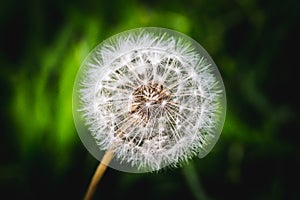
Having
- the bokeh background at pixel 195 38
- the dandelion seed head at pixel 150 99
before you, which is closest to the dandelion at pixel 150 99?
the dandelion seed head at pixel 150 99

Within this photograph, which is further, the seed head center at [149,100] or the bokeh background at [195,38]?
the bokeh background at [195,38]

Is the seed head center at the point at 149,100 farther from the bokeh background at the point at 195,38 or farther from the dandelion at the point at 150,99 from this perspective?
the bokeh background at the point at 195,38

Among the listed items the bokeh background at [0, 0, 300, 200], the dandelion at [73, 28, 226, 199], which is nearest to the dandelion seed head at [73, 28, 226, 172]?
the dandelion at [73, 28, 226, 199]

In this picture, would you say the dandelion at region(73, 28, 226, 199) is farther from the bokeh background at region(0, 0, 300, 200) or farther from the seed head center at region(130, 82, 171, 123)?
the bokeh background at region(0, 0, 300, 200)

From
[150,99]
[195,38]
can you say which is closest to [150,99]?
[150,99]

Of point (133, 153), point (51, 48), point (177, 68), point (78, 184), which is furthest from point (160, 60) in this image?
point (51, 48)

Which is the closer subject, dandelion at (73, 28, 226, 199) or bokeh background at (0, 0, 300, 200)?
dandelion at (73, 28, 226, 199)
